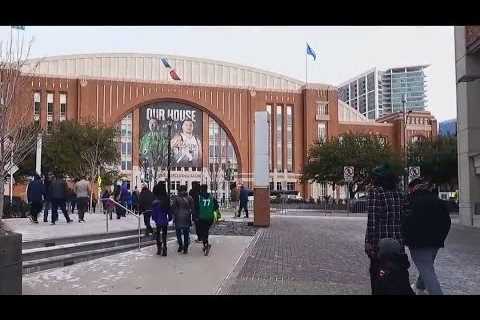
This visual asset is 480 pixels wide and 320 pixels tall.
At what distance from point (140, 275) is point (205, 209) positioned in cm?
360

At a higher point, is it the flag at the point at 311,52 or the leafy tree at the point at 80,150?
the flag at the point at 311,52

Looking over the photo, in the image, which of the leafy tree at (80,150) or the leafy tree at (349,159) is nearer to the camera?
the leafy tree at (349,159)

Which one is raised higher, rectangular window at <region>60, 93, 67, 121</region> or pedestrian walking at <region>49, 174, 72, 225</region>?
rectangular window at <region>60, 93, 67, 121</region>

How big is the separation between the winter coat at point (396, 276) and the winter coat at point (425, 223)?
3.85ft

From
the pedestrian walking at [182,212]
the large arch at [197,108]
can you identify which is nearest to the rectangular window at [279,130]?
the large arch at [197,108]

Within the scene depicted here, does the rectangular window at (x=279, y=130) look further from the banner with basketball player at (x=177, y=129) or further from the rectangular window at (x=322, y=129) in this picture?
the banner with basketball player at (x=177, y=129)

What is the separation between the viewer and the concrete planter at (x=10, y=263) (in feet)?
19.7

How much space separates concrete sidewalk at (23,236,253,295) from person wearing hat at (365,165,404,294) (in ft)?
8.07

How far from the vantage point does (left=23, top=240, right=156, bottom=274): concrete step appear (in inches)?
377

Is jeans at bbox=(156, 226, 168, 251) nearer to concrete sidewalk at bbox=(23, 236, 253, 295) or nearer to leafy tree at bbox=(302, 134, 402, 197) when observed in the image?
concrete sidewalk at bbox=(23, 236, 253, 295)

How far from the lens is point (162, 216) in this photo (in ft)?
38.8

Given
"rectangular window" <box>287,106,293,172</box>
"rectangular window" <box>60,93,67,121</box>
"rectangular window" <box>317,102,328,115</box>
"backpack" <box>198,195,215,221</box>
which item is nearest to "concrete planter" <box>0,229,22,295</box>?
"backpack" <box>198,195,215,221</box>
